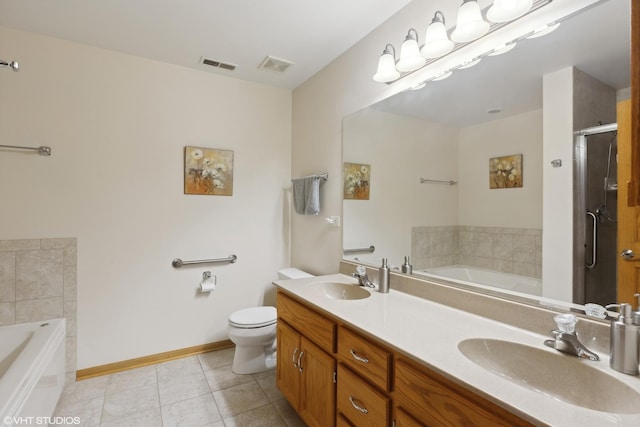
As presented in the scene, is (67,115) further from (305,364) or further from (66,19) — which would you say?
(305,364)

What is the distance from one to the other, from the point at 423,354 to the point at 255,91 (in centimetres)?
272

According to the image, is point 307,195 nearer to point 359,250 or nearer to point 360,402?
point 359,250

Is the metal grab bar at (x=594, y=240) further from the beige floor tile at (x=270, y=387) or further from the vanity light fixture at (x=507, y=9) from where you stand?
the beige floor tile at (x=270, y=387)

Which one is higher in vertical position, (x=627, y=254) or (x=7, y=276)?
(x=627, y=254)

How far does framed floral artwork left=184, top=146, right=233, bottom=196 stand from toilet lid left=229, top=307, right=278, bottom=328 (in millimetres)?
1087

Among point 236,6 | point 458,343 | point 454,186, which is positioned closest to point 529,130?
point 454,186

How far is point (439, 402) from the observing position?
909 millimetres

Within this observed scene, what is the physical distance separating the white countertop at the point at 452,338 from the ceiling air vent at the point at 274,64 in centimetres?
182

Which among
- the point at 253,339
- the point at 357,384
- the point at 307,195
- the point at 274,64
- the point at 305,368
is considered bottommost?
the point at 253,339

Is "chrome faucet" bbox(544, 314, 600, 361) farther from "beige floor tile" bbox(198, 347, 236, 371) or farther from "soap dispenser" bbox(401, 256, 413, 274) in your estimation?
"beige floor tile" bbox(198, 347, 236, 371)

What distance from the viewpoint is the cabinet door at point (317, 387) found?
4.60 ft

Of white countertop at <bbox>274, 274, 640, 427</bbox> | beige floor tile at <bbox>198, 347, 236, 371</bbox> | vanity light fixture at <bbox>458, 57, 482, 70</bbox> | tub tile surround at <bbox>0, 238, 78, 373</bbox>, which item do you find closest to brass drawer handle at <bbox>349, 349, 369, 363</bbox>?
white countertop at <bbox>274, 274, 640, 427</bbox>
